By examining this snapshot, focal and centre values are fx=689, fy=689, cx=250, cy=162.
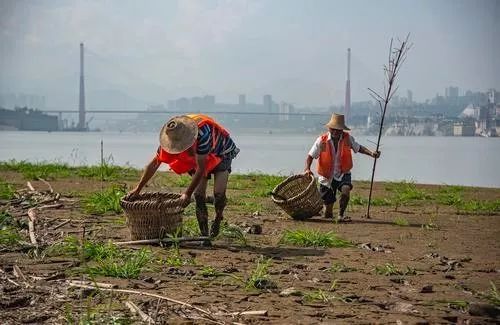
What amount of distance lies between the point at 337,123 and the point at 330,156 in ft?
1.52

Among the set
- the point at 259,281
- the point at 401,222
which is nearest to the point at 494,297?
the point at 259,281

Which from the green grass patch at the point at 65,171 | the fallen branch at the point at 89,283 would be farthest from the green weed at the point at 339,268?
the green grass patch at the point at 65,171

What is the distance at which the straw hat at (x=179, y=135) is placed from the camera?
6.51 m

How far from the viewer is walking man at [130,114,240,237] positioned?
21.4 feet

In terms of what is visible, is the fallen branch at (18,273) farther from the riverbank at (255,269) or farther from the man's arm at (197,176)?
the man's arm at (197,176)

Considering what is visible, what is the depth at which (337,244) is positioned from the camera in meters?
7.01

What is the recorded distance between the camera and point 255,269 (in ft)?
18.6

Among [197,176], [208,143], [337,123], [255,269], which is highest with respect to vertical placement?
[337,123]

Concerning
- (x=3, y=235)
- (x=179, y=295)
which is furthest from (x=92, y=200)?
(x=179, y=295)

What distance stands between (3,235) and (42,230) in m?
0.72

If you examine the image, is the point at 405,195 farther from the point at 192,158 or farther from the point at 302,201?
the point at 192,158

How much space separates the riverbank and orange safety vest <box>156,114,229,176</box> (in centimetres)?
77

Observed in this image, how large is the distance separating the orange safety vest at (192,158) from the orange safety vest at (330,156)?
2788mm

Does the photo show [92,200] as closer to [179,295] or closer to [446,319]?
[179,295]
